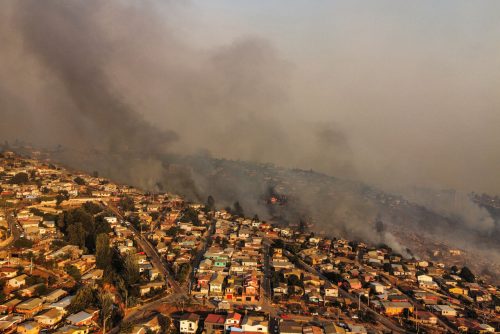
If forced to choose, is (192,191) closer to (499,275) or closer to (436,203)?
(499,275)

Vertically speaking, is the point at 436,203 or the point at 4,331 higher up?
the point at 436,203

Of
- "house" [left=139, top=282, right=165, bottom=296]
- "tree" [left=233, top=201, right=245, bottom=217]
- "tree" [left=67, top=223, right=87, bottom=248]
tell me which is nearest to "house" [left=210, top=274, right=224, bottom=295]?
"house" [left=139, top=282, right=165, bottom=296]

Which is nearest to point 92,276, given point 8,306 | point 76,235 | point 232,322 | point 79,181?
point 8,306

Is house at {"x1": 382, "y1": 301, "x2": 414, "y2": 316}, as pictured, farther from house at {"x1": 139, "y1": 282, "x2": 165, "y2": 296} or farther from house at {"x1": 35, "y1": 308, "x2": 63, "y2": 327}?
house at {"x1": 35, "y1": 308, "x2": 63, "y2": 327}

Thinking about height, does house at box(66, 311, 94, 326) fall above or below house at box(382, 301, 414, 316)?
below

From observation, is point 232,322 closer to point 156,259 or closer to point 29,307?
point 29,307

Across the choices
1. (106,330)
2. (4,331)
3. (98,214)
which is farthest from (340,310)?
(98,214)
